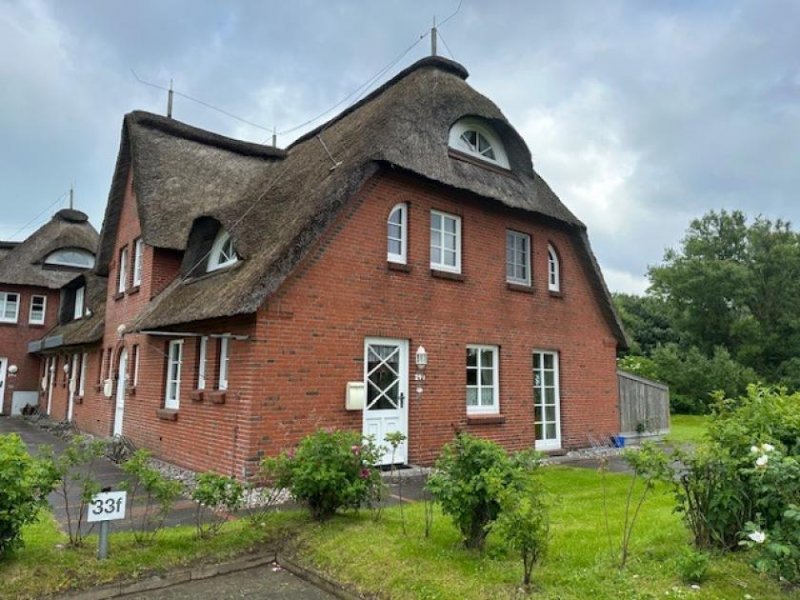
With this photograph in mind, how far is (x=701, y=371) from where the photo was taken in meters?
28.6

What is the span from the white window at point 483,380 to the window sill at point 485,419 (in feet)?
0.60

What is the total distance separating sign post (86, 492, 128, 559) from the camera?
5.04 m

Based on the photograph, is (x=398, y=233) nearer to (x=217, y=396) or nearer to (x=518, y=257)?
(x=518, y=257)

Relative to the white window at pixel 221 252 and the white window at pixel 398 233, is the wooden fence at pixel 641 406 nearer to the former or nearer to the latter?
the white window at pixel 398 233

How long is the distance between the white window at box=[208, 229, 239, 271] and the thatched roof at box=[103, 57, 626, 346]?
0.46 m

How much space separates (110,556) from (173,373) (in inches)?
270

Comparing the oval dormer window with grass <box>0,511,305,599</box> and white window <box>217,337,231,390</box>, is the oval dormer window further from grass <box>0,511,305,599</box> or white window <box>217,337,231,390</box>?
grass <box>0,511,305,599</box>

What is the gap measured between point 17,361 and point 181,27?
73.3 feet

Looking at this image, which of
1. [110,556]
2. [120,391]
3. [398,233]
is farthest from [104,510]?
[120,391]

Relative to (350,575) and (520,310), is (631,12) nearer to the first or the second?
(520,310)

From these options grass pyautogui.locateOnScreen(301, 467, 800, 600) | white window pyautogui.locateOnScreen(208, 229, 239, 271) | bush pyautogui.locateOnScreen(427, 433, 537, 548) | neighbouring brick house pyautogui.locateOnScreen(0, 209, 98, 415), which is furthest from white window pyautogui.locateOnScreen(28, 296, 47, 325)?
bush pyautogui.locateOnScreen(427, 433, 537, 548)

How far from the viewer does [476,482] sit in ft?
16.5

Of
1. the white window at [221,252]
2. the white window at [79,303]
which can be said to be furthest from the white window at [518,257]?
the white window at [79,303]

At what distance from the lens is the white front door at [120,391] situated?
1416 centimetres
